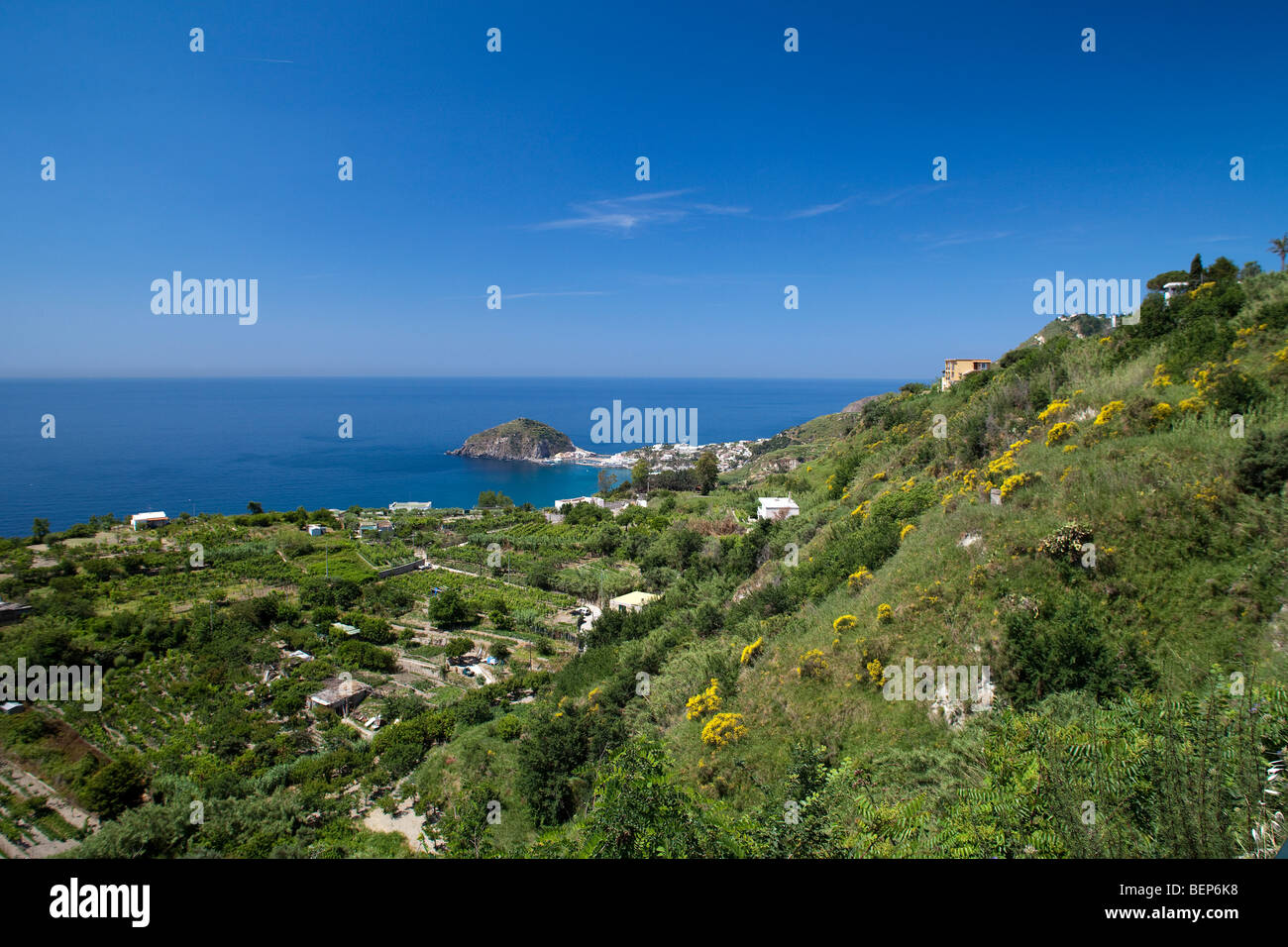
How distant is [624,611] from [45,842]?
1473 centimetres

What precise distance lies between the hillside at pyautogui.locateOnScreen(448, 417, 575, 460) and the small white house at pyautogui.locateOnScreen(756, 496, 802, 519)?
6612 centimetres

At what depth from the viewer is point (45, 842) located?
38.2 feet

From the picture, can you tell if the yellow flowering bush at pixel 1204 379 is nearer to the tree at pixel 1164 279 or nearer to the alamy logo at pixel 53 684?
the tree at pixel 1164 279

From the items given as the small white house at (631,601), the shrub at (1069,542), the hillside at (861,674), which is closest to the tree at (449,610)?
the hillside at (861,674)

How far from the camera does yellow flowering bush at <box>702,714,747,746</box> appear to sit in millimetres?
8008

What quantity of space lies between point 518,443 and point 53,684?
70779mm

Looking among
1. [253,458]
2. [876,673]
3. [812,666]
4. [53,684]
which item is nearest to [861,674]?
[876,673]

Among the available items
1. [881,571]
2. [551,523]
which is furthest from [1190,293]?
[551,523]

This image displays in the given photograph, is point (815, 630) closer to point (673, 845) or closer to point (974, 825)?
point (974, 825)

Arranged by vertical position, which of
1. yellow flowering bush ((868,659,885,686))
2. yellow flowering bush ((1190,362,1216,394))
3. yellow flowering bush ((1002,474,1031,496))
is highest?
yellow flowering bush ((1190,362,1216,394))

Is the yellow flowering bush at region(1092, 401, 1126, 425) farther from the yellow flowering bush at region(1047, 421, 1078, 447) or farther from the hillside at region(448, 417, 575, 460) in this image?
the hillside at region(448, 417, 575, 460)

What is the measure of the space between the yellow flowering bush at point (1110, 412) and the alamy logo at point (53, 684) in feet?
88.0

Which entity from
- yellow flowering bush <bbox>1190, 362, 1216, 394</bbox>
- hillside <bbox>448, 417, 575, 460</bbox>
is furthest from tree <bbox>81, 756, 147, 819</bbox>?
hillside <bbox>448, 417, 575, 460</bbox>
